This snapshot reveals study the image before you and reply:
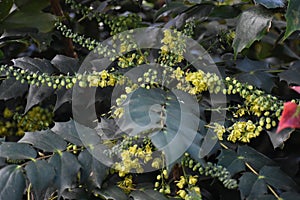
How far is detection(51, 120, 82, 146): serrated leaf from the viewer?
968 millimetres

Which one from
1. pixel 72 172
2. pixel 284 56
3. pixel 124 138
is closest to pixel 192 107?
pixel 124 138

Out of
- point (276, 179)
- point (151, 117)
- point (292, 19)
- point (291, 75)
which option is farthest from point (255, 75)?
point (151, 117)

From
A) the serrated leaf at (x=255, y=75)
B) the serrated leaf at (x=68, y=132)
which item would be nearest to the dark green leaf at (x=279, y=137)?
the serrated leaf at (x=255, y=75)

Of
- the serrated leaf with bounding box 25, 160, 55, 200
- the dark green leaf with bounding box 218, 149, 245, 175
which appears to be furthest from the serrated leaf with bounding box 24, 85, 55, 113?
the dark green leaf with bounding box 218, 149, 245, 175

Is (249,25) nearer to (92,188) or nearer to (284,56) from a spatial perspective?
(92,188)

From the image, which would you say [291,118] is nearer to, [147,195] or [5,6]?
[147,195]

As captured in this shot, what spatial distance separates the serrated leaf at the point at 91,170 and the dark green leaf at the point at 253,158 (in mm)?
289

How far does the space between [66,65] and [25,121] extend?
0.19 meters

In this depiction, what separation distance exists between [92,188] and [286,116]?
0.41 meters

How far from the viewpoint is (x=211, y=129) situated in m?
0.99

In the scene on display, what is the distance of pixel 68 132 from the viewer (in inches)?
38.9

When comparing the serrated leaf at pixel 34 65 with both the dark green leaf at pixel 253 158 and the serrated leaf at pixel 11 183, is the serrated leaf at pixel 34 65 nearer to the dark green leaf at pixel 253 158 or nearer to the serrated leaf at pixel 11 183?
the serrated leaf at pixel 11 183

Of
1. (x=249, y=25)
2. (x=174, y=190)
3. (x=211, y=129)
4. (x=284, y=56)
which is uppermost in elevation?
(x=249, y=25)

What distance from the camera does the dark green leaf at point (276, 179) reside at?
0.98 m
